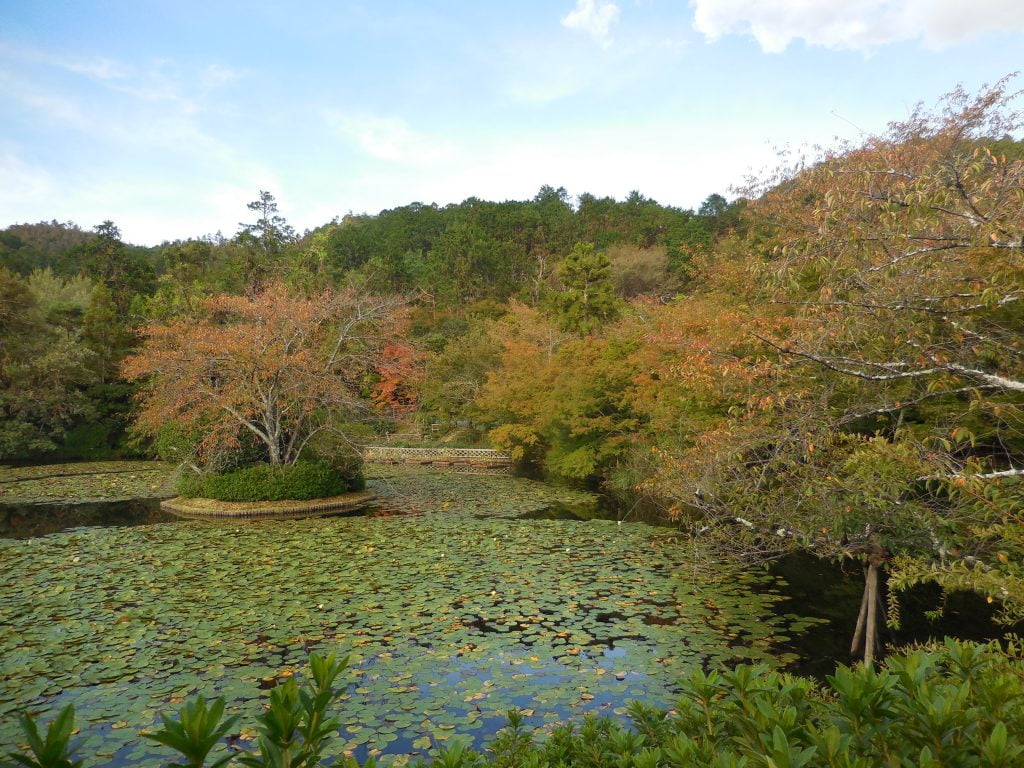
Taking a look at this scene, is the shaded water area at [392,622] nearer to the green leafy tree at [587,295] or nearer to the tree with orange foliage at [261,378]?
the tree with orange foliage at [261,378]

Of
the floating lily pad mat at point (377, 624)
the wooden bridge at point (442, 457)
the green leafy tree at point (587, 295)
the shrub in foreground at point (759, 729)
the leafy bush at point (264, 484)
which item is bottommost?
the wooden bridge at point (442, 457)

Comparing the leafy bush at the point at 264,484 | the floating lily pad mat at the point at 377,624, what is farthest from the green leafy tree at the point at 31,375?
the floating lily pad mat at the point at 377,624

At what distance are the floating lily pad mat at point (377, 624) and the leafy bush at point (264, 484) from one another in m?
2.25

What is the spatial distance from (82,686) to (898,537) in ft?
22.8

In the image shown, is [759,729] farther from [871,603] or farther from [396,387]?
[396,387]

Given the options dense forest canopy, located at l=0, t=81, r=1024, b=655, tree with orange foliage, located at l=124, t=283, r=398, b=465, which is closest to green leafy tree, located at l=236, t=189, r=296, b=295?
dense forest canopy, located at l=0, t=81, r=1024, b=655

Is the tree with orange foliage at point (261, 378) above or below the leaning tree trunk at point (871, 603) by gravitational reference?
above

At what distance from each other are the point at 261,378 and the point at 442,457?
34.4 feet

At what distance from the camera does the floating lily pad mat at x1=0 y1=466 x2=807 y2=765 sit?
16.6 feet

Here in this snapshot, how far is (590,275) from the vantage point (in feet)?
84.9

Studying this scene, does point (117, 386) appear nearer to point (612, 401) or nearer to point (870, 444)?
point (612, 401)

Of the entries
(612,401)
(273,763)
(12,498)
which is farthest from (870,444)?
(12,498)

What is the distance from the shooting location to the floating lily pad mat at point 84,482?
605 inches

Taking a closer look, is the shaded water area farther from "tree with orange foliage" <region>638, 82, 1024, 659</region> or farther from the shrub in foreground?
the shrub in foreground
